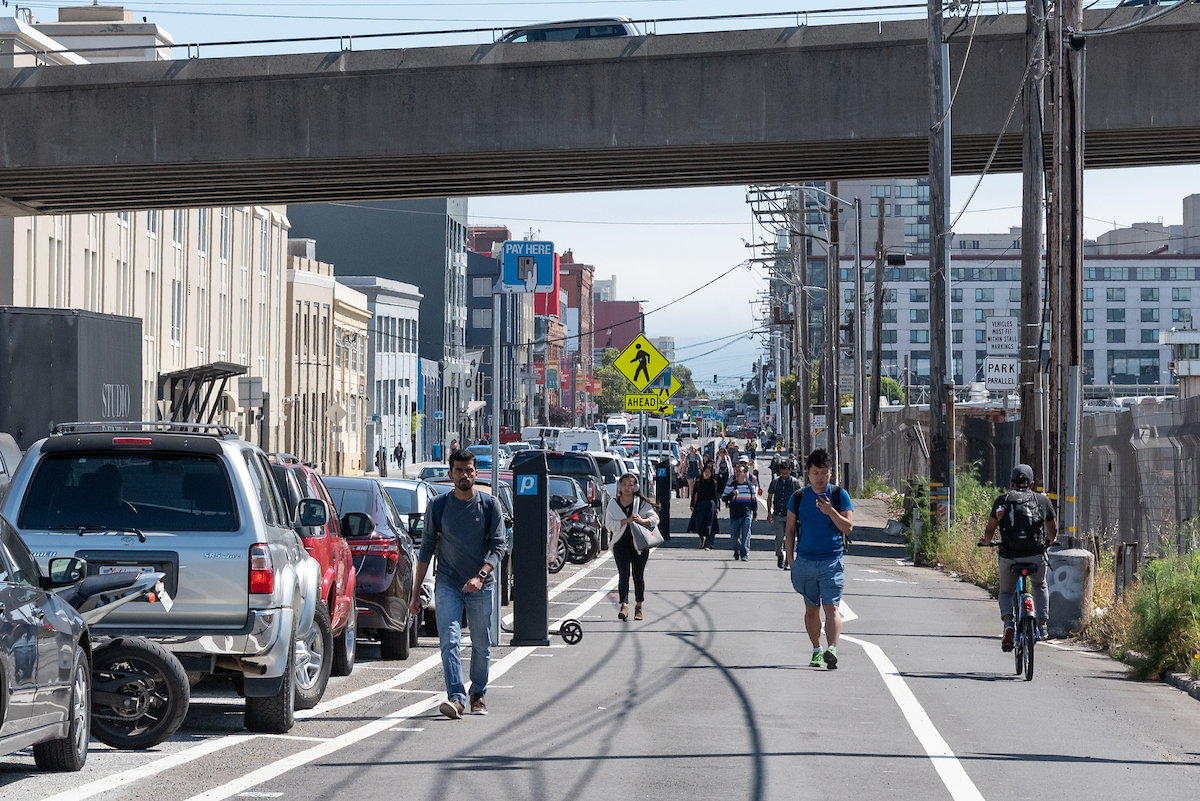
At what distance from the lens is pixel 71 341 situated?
20.6 meters

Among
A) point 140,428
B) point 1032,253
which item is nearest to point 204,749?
point 140,428

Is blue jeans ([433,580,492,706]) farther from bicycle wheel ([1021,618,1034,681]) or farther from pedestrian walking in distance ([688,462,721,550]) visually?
pedestrian walking in distance ([688,462,721,550])

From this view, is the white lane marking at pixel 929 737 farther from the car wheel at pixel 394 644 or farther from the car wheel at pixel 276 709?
the car wheel at pixel 394 644

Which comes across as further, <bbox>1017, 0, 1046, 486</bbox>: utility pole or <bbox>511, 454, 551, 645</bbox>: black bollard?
<bbox>1017, 0, 1046, 486</bbox>: utility pole

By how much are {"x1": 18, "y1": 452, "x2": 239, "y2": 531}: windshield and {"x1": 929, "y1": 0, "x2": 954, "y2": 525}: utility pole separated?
18428 mm

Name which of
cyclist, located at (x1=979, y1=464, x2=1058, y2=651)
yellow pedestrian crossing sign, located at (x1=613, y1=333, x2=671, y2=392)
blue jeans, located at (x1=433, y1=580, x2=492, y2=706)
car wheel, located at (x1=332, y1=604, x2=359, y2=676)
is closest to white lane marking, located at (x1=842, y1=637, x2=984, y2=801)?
cyclist, located at (x1=979, y1=464, x2=1058, y2=651)

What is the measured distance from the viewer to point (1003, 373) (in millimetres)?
23172

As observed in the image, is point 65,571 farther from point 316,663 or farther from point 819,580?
point 819,580

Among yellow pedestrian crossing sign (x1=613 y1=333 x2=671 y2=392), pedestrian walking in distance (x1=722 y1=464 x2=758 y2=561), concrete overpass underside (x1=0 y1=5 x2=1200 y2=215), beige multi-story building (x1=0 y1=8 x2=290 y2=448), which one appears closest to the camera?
concrete overpass underside (x1=0 y1=5 x2=1200 y2=215)

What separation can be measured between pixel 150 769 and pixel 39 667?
119cm

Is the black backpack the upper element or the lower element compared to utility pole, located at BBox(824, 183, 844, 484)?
lower

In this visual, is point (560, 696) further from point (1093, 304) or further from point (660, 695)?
point (1093, 304)

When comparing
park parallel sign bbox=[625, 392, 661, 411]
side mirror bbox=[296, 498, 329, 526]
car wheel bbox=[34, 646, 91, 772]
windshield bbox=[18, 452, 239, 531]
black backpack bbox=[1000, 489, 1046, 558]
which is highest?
park parallel sign bbox=[625, 392, 661, 411]

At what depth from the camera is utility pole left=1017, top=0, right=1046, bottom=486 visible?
21.1m
